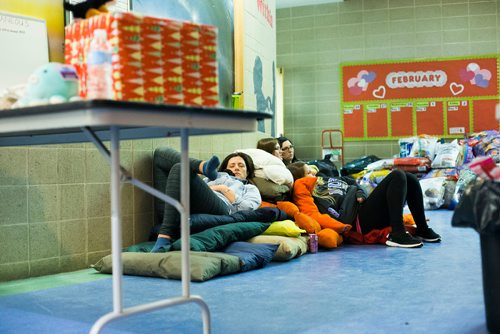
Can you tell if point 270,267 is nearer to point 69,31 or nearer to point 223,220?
point 223,220

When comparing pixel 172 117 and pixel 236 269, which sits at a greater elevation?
pixel 172 117

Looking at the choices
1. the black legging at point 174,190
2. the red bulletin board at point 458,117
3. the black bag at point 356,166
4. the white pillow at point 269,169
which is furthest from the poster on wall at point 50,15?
the red bulletin board at point 458,117

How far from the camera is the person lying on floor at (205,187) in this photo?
353 cm

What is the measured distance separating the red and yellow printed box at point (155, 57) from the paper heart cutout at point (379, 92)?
7.99m

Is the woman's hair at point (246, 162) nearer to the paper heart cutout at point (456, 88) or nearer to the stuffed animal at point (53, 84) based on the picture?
the stuffed animal at point (53, 84)

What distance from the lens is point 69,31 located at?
184 centimetres

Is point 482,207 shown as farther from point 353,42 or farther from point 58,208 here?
point 353,42

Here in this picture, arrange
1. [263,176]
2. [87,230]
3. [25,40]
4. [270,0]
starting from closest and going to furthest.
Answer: [25,40] → [87,230] → [263,176] → [270,0]

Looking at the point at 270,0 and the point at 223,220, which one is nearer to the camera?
the point at 223,220

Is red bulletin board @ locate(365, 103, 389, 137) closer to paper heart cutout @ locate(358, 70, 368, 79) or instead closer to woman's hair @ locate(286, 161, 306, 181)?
paper heart cutout @ locate(358, 70, 368, 79)

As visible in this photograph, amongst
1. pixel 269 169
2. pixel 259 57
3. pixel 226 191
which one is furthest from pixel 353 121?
pixel 226 191

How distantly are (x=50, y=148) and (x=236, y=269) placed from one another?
1.23 m

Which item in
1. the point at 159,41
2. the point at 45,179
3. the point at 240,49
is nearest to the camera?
the point at 159,41

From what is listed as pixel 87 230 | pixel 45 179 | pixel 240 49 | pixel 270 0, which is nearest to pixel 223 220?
pixel 87 230
